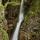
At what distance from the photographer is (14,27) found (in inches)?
45.9

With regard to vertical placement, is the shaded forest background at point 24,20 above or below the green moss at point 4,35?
above

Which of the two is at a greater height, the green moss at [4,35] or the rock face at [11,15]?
the rock face at [11,15]

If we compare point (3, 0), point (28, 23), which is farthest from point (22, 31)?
point (3, 0)

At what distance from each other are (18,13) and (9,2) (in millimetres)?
129

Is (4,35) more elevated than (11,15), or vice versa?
(11,15)

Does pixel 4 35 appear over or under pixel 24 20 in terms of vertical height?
under

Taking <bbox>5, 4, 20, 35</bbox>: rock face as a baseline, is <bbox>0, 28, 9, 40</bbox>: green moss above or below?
below

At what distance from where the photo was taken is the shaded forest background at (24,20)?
1094 mm

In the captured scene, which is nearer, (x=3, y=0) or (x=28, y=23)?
(x=28, y=23)

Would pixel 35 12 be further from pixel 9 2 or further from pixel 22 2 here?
pixel 9 2

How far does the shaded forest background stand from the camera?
43.1 inches

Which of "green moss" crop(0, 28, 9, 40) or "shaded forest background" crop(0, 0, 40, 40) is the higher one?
"shaded forest background" crop(0, 0, 40, 40)

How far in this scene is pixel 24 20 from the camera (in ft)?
3.72

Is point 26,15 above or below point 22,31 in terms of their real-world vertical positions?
above
